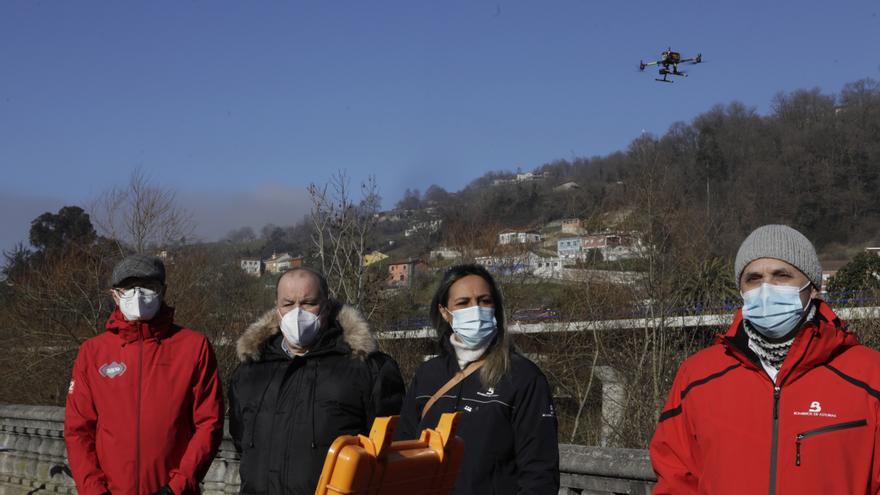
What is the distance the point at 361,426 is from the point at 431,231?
48283 millimetres

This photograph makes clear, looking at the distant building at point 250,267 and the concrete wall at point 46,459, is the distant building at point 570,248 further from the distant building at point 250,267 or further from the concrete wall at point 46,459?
the concrete wall at point 46,459

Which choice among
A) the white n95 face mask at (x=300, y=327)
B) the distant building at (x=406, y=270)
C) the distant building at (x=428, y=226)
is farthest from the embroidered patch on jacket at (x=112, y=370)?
the distant building at (x=428, y=226)

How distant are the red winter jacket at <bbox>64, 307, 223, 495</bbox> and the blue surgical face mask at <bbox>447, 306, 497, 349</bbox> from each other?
141 centimetres

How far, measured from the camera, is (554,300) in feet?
126

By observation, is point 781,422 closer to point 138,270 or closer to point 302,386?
point 302,386

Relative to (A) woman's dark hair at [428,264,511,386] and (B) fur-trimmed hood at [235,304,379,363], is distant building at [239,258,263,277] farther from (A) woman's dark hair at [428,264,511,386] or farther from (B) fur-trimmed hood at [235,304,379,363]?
(A) woman's dark hair at [428,264,511,386]

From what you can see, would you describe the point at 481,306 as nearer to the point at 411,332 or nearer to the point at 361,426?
the point at 361,426

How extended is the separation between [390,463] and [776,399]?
1281 millimetres

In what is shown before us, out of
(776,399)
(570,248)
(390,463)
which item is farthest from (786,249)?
(570,248)

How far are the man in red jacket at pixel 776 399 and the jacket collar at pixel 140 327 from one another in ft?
8.23

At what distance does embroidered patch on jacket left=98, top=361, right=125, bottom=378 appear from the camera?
4.41 metres

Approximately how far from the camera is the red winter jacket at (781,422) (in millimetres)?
2695

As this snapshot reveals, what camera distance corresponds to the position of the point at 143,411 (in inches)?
171

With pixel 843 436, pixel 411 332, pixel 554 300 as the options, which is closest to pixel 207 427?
pixel 843 436
